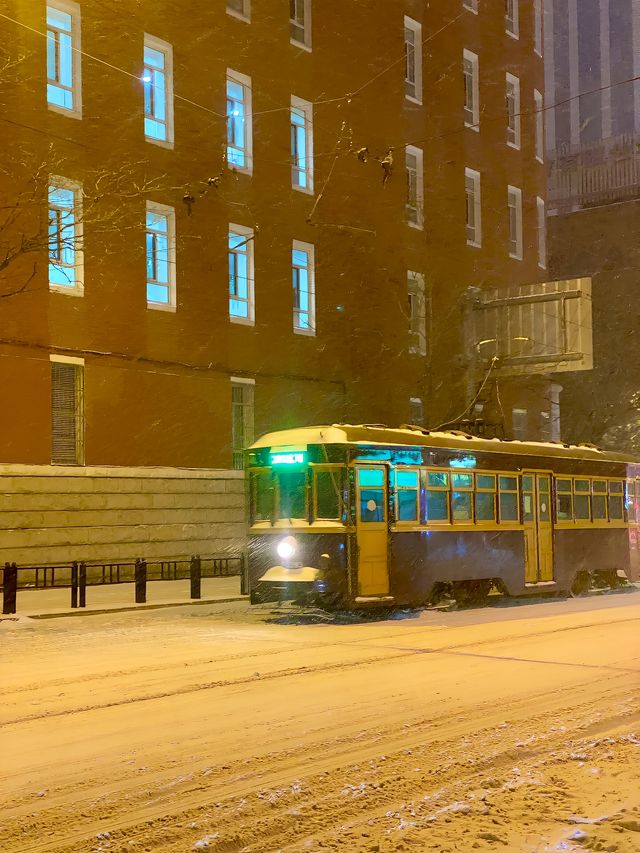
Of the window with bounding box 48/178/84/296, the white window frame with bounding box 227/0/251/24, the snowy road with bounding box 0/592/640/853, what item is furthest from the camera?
the white window frame with bounding box 227/0/251/24

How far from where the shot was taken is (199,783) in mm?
6840

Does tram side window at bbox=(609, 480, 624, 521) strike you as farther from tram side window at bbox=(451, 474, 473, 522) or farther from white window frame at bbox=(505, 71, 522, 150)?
white window frame at bbox=(505, 71, 522, 150)

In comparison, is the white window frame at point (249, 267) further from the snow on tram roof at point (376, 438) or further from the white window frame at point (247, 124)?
the snow on tram roof at point (376, 438)

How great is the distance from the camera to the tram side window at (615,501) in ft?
79.8

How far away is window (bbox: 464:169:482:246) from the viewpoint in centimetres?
3922

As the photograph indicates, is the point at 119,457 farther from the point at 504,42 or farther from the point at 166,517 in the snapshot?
the point at 504,42

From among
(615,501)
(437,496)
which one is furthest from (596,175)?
(437,496)

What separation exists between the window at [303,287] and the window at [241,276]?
1772mm

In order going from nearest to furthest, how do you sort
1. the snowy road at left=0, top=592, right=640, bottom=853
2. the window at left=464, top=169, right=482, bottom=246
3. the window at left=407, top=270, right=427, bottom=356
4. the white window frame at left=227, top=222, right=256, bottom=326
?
the snowy road at left=0, top=592, right=640, bottom=853, the white window frame at left=227, top=222, right=256, bottom=326, the window at left=407, top=270, right=427, bottom=356, the window at left=464, top=169, right=482, bottom=246

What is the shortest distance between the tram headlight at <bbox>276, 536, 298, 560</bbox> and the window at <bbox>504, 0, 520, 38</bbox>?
29517 mm

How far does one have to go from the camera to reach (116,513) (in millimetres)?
25781

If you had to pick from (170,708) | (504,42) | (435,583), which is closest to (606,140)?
(504,42)

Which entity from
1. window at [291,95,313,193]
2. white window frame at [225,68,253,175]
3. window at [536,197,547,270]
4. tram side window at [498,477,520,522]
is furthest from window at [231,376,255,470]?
window at [536,197,547,270]

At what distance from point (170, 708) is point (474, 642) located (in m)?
5.85
